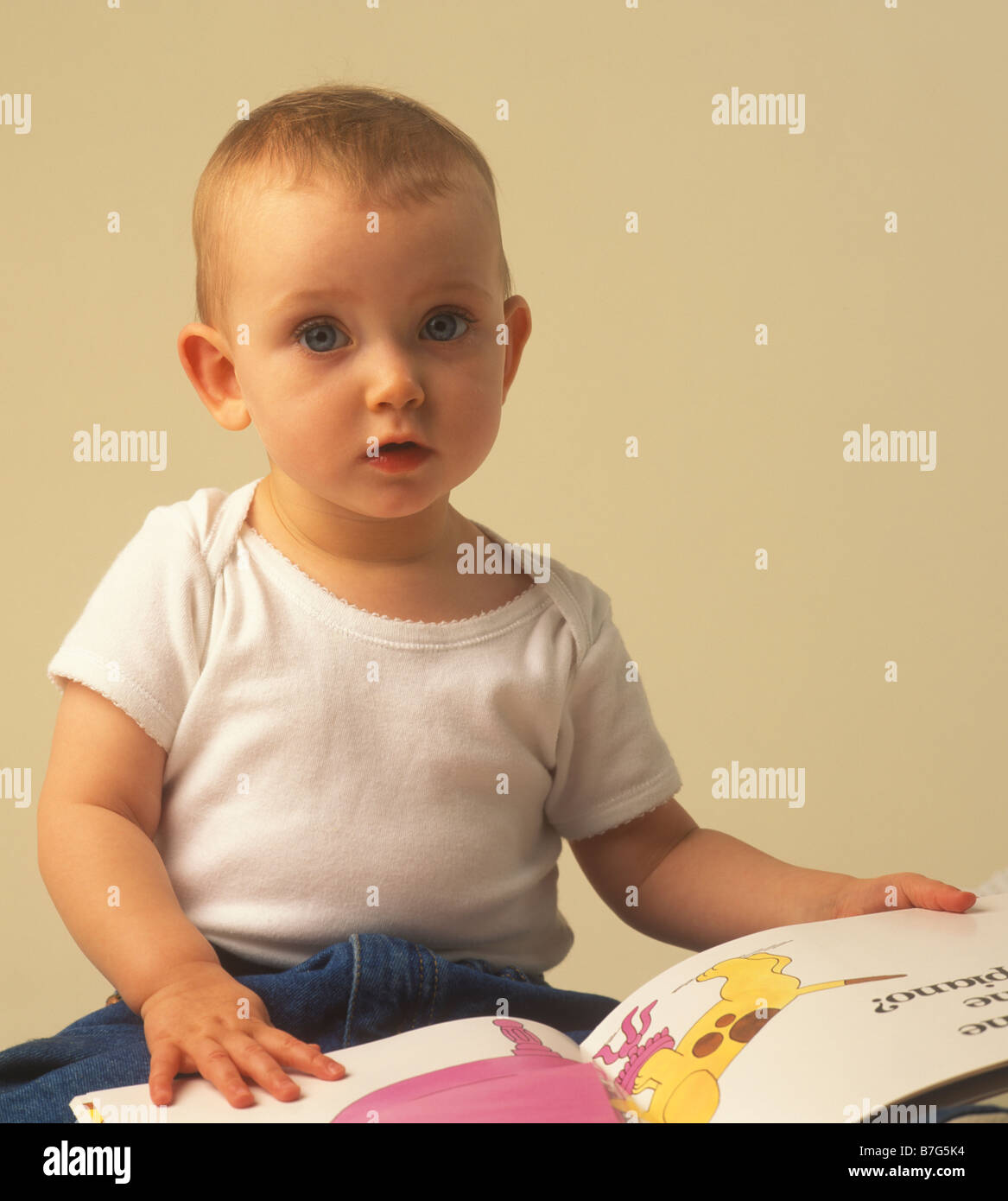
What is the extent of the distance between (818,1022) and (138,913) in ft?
1.10

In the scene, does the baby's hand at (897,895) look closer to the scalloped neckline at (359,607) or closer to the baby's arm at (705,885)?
the baby's arm at (705,885)

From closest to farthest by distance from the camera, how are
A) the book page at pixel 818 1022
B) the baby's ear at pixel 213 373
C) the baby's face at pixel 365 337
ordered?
the book page at pixel 818 1022, the baby's face at pixel 365 337, the baby's ear at pixel 213 373

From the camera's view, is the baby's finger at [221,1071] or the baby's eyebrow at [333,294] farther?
the baby's eyebrow at [333,294]

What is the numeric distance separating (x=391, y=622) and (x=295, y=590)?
6cm

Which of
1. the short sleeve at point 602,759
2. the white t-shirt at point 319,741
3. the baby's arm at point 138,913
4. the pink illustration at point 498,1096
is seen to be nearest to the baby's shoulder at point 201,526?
the white t-shirt at point 319,741

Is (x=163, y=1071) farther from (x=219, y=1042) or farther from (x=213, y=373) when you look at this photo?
(x=213, y=373)

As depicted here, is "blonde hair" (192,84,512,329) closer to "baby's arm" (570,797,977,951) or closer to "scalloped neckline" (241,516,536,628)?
"scalloped neckline" (241,516,536,628)

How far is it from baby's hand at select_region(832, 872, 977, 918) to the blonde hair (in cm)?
42

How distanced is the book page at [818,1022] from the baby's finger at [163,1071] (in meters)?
0.20

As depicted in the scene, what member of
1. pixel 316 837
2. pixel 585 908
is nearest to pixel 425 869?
pixel 316 837

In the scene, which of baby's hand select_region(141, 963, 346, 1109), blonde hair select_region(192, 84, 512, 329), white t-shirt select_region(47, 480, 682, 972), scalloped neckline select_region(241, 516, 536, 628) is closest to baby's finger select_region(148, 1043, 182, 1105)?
baby's hand select_region(141, 963, 346, 1109)

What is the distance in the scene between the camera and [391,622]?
804mm

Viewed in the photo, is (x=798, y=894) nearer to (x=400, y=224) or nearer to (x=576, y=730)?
(x=576, y=730)

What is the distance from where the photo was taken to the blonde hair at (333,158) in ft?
2.43
